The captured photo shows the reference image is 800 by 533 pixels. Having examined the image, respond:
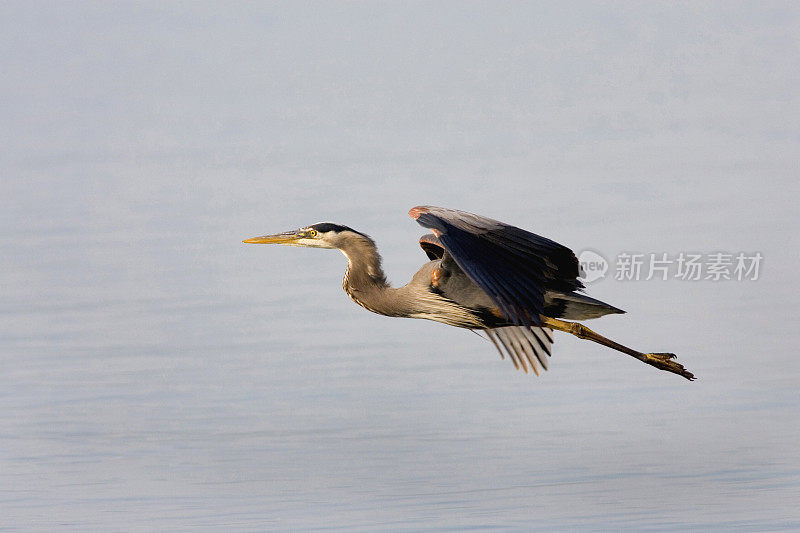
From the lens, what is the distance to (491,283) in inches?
377

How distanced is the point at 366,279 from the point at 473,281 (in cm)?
112

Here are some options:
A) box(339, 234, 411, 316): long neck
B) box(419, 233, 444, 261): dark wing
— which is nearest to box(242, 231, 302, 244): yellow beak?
box(339, 234, 411, 316): long neck

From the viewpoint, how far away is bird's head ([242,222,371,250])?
1088 centimetres

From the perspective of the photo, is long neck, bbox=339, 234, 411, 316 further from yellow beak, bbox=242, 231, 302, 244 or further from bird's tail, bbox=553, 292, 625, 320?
bird's tail, bbox=553, 292, 625, 320

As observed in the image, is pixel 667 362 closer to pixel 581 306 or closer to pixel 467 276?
pixel 581 306

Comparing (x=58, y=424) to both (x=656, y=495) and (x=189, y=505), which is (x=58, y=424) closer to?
(x=189, y=505)

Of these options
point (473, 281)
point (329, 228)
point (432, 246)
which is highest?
point (329, 228)

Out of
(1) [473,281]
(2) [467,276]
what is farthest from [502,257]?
(2) [467,276]

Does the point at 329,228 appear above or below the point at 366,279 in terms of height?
above

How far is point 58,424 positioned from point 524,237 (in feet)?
13.5

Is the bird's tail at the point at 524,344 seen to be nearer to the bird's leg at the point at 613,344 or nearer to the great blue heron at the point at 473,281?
the great blue heron at the point at 473,281

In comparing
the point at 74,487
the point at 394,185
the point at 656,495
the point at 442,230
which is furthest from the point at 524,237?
the point at 394,185

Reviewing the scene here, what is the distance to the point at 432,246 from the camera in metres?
11.2

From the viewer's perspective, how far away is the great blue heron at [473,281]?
9.90m
